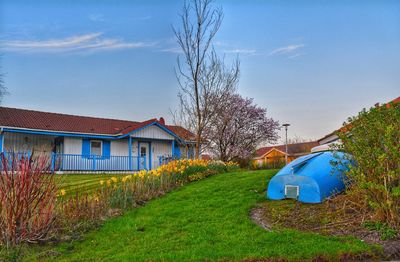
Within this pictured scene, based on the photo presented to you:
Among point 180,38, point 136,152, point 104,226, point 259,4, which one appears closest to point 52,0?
point 180,38

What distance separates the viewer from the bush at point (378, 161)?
561 centimetres

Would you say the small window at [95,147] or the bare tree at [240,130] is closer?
the small window at [95,147]

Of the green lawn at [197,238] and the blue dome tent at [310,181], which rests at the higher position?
the blue dome tent at [310,181]

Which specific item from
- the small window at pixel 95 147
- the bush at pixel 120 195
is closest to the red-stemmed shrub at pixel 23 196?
the bush at pixel 120 195

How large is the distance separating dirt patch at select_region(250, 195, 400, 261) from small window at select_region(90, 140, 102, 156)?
687 inches

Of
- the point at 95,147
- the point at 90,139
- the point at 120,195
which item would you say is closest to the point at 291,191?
the point at 120,195

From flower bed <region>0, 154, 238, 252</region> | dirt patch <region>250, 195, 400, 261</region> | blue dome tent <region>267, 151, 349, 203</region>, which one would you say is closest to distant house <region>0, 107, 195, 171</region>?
flower bed <region>0, 154, 238, 252</region>

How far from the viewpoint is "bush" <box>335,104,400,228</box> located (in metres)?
5.61

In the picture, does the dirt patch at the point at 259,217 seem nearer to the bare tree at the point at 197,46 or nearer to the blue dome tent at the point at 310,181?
the blue dome tent at the point at 310,181

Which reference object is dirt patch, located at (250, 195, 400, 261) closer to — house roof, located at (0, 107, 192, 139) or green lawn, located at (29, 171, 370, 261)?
green lawn, located at (29, 171, 370, 261)

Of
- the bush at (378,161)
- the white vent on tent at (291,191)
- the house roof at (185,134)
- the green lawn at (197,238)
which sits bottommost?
the green lawn at (197,238)

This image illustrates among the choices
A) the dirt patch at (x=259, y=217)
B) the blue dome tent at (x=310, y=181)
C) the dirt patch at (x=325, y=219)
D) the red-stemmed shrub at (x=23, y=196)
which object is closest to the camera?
the dirt patch at (x=325, y=219)

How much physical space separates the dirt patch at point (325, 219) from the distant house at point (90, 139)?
39.9ft

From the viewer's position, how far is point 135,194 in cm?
909
